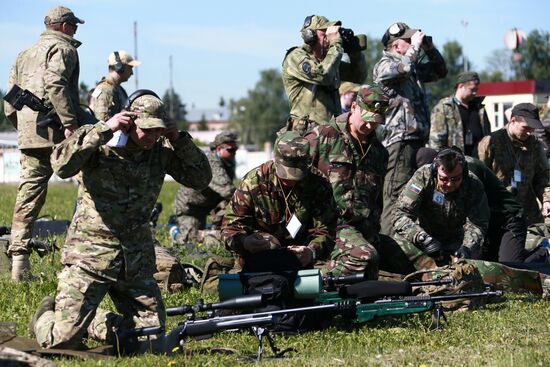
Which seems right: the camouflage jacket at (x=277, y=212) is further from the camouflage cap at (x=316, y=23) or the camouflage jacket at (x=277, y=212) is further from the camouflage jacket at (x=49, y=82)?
the camouflage cap at (x=316, y=23)

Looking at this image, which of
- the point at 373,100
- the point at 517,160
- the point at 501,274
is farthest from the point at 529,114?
the point at 373,100

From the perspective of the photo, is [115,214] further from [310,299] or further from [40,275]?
[40,275]

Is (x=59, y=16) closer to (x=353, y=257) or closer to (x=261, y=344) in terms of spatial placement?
(x=353, y=257)

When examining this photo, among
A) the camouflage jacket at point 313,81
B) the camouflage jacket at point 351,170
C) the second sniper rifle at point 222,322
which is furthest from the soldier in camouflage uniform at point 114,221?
the camouflage jacket at point 313,81

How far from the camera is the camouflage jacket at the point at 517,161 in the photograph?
39.3 feet

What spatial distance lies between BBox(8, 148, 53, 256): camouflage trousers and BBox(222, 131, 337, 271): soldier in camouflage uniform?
7.94 feet

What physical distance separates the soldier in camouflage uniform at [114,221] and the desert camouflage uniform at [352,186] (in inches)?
72.1

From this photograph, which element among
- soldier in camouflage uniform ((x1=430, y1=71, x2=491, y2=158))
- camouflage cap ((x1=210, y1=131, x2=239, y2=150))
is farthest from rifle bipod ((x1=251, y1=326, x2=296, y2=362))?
camouflage cap ((x1=210, y1=131, x2=239, y2=150))

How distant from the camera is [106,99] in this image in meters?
11.9

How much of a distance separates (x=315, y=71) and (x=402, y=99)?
1240mm

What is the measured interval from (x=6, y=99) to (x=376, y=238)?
3.53 meters

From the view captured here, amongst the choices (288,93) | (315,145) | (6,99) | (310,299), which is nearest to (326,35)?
(288,93)

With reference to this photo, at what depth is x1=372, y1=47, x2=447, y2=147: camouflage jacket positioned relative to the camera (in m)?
11.2

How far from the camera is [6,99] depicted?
30.8 feet
